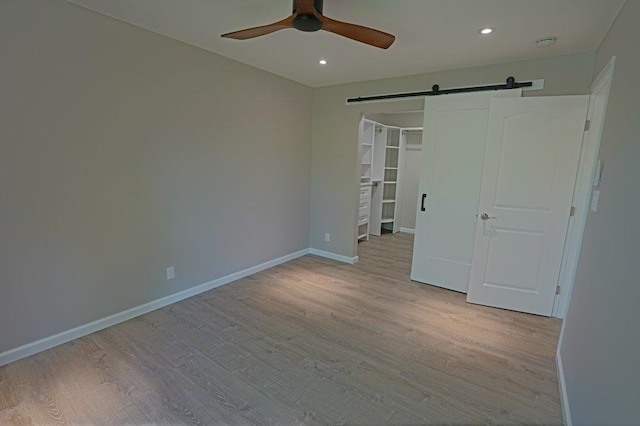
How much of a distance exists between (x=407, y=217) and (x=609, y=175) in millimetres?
4969

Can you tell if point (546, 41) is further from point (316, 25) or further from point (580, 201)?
point (316, 25)

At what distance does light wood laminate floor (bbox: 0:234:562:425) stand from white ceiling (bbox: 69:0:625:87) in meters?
2.50

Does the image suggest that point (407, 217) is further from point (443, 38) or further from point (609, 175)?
point (609, 175)

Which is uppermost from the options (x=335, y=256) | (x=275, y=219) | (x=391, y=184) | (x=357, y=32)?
(x=357, y=32)

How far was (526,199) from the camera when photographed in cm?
304

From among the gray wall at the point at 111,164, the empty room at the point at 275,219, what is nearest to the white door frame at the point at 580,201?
the empty room at the point at 275,219

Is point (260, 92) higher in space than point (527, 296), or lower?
higher

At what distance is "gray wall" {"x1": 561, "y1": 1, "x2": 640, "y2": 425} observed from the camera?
1.19 m

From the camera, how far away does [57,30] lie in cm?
220

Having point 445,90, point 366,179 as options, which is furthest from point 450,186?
point 366,179

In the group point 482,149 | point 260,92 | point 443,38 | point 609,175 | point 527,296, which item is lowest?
point 527,296

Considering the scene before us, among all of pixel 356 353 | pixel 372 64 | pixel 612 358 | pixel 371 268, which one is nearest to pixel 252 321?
Answer: pixel 356 353

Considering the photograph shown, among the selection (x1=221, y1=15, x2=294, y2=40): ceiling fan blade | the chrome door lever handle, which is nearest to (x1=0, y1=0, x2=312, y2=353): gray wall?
(x1=221, y1=15, x2=294, y2=40): ceiling fan blade

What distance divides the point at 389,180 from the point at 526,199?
11.8 feet
